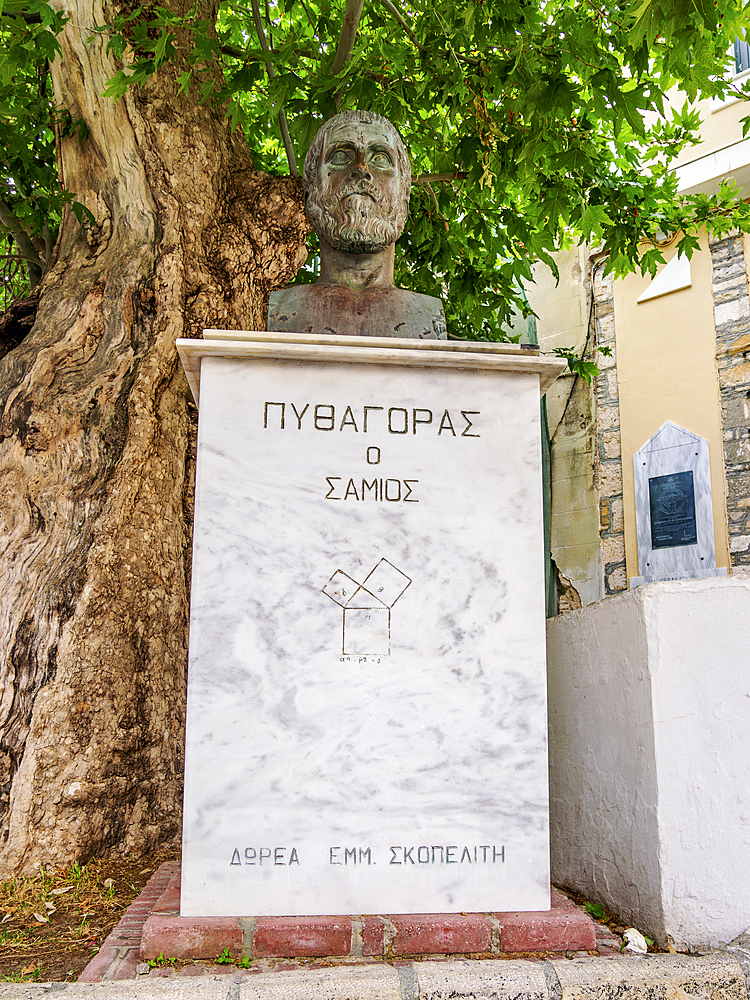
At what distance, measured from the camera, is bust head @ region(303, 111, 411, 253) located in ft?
10.3

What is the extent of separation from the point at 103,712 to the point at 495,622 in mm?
1864

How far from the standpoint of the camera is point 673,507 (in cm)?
823

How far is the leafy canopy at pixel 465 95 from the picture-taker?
3.60 m

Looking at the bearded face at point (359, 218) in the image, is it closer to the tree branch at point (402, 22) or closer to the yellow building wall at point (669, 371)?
the tree branch at point (402, 22)

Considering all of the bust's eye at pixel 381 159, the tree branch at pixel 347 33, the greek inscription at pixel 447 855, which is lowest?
the greek inscription at pixel 447 855

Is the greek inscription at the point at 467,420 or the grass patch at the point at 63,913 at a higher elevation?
the greek inscription at the point at 467,420

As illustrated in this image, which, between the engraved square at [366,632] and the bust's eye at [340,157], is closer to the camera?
the engraved square at [366,632]

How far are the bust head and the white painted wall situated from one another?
63.9 inches

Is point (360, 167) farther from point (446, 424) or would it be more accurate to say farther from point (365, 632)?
point (365, 632)

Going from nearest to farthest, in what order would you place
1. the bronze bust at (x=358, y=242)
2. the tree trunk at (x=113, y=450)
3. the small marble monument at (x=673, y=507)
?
the bronze bust at (x=358, y=242)
the tree trunk at (x=113, y=450)
the small marble monument at (x=673, y=507)

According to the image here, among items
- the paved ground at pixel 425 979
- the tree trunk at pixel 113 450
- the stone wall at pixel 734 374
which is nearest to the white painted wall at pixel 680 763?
the paved ground at pixel 425 979

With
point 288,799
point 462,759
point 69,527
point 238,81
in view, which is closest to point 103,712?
point 69,527

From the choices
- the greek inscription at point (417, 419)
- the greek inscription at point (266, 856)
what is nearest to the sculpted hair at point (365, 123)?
the greek inscription at point (417, 419)

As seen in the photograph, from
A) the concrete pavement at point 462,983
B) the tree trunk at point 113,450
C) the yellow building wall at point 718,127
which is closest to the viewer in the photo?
the concrete pavement at point 462,983
